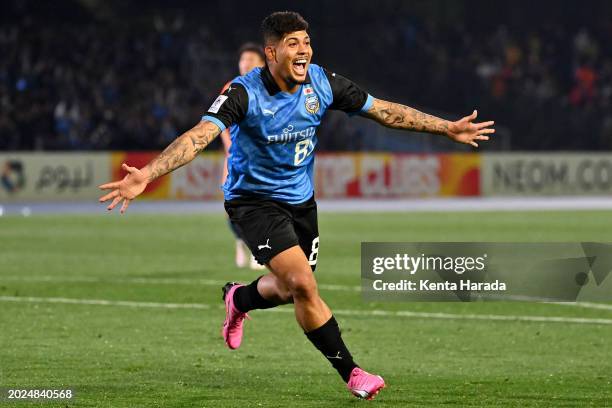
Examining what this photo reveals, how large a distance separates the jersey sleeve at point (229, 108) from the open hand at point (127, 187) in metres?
0.77

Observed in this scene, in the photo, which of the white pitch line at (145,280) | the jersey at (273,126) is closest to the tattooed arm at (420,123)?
the jersey at (273,126)

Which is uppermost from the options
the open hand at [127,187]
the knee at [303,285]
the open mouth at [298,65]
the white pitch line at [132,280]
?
the open mouth at [298,65]

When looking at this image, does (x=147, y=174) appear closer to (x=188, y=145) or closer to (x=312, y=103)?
(x=188, y=145)

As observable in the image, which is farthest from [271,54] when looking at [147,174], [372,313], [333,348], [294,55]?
[372,313]

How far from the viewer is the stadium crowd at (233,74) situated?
1359 inches

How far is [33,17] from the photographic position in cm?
3716

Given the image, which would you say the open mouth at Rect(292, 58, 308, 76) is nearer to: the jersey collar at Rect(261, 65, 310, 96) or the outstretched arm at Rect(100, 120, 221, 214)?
the jersey collar at Rect(261, 65, 310, 96)

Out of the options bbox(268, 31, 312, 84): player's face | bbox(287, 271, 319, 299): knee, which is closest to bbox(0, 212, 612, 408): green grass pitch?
bbox(287, 271, 319, 299): knee

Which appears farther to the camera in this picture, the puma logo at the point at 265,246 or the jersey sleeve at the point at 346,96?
the jersey sleeve at the point at 346,96

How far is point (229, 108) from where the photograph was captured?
7.16 meters

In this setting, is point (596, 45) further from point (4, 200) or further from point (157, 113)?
point (4, 200)

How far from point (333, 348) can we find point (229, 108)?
144cm

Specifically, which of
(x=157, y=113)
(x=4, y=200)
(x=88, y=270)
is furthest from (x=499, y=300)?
(x=157, y=113)

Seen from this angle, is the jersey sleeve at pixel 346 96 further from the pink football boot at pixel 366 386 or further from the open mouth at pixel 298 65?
the pink football boot at pixel 366 386
